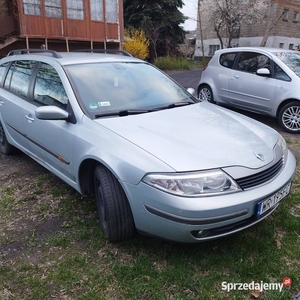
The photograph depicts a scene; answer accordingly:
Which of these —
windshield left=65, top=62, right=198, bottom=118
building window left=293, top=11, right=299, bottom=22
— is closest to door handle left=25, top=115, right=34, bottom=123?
windshield left=65, top=62, right=198, bottom=118

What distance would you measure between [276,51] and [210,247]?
16.2 ft

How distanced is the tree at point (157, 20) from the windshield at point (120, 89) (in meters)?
18.9

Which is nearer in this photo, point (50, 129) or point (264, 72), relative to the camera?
point (50, 129)

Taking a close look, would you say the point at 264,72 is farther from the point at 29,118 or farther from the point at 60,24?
the point at 60,24

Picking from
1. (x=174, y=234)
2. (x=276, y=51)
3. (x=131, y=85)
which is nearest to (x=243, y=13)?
(x=276, y=51)

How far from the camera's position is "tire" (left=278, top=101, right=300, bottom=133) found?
220 inches

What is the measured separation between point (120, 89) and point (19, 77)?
63.6 inches

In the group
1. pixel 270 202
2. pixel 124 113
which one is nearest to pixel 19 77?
pixel 124 113

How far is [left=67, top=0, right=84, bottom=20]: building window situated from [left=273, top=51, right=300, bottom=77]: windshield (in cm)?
961

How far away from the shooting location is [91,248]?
102 inches

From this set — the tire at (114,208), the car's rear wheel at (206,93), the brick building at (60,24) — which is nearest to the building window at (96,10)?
the brick building at (60,24)

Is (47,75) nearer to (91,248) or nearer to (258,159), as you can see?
(91,248)

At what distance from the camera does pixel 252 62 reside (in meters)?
6.34

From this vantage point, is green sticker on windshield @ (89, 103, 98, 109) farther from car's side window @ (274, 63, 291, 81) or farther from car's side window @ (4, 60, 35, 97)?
car's side window @ (274, 63, 291, 81)
